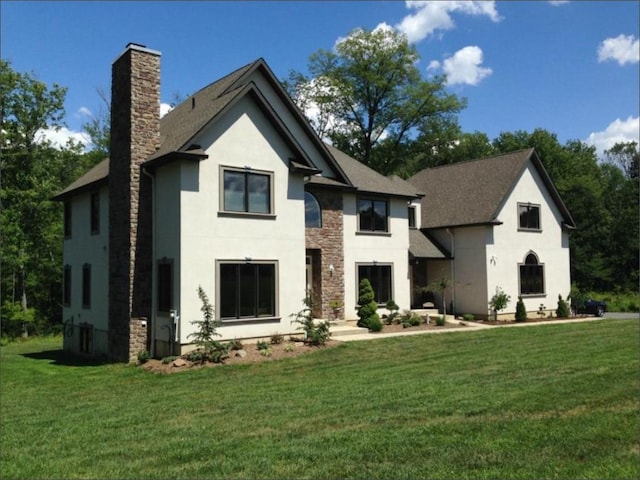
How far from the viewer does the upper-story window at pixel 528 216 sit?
2600 centimetres

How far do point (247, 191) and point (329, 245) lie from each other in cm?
552

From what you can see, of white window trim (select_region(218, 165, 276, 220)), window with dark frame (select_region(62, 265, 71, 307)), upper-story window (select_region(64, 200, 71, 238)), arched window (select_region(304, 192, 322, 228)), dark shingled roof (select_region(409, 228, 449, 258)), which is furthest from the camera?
dark shingled roof (select_region(409, 228, 449, 258))

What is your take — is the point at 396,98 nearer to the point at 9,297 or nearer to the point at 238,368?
the point at 9,297

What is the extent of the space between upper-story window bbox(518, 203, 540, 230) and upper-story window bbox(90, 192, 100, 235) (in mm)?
18010

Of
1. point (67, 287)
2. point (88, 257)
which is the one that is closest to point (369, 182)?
point (88, 257)

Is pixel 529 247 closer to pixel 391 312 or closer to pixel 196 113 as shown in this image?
pixel 391 312

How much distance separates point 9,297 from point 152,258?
25.5 metres

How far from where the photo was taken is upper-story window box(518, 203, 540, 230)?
85.3ft

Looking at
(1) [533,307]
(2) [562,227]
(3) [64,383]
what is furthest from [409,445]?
(2) [562,227]

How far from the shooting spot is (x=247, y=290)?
52.8 ft

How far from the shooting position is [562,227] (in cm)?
2786

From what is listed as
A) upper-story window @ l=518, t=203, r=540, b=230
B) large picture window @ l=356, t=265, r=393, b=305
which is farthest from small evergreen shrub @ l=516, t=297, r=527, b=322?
large picture window @ l=356, t=265, r=393, b=305

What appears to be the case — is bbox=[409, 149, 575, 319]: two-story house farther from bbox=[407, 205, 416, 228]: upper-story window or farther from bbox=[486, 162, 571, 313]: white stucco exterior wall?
bbox=[407, 205, 416, 228]: upper-story window

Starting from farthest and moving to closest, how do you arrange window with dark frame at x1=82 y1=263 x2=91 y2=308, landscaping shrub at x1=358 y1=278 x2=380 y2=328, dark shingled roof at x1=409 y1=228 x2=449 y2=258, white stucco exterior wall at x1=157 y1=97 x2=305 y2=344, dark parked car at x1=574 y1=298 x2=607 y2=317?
dark parked car at x1=574 y1=298 x2=607 y2=317
dark shingled roof at x1=409 y1=228 x2=449 y2=258
window with dark frame at x1=82 y1=263 x2=91 y2=308
landscaping shrub at x1=358 y1=278 x2=380 y2=328
white stucco exterior wall at x1=157 y1=97 x2=305 y2=344
